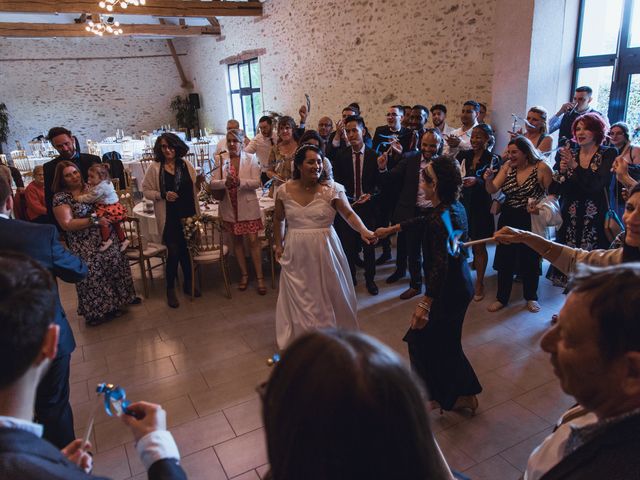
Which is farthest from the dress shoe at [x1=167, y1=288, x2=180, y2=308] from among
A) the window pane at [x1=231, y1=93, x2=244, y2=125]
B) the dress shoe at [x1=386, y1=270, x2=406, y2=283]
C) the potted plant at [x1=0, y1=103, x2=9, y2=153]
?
the potted plant at [x1=0, y1=103, x2=9, y2=153]

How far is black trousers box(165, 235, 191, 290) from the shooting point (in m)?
4.35

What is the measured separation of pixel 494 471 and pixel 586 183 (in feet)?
8.83

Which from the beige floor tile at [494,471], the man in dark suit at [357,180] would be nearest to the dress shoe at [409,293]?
the man in dark suit at [357,180]

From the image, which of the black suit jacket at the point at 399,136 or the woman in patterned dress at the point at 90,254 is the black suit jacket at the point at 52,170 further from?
the black suit jacket at the point at 399,136

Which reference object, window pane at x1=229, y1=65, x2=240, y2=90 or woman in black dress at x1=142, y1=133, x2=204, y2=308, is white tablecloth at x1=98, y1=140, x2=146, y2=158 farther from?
woman in black dress at x1=142, y1=133, x2=204, y2=308

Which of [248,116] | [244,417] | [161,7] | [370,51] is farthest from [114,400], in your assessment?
[248,116]

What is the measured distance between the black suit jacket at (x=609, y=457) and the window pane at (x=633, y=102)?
17.2ft

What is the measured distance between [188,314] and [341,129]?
2477 mm

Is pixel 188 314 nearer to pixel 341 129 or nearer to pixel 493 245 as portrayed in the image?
pixel 341 129

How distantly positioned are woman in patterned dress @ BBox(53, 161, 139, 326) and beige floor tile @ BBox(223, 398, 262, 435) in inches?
76.1

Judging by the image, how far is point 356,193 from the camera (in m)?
4.44

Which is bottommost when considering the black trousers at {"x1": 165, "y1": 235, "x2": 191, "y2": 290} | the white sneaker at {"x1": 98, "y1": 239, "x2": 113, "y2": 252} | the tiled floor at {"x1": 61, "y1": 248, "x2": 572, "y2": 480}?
the tiled floor at {"x1": 61, "y1": 248, "x2": 572, "y2": 480}

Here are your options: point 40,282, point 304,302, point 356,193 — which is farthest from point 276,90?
point 40,282

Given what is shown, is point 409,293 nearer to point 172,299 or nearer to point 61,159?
point 172,299
